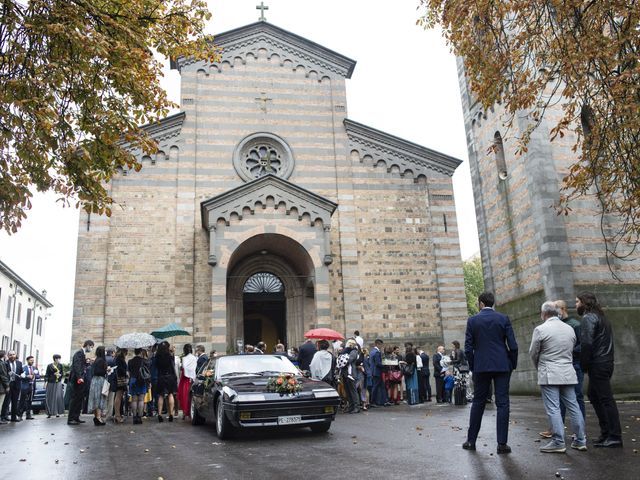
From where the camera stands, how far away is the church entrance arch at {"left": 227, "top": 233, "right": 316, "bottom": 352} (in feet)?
63.4

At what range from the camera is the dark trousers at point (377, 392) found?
49.8 ft

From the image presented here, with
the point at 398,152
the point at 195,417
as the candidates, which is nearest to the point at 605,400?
the point at 195,417

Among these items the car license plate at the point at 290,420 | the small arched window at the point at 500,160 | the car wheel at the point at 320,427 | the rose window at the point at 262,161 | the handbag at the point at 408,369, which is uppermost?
the rose window at the point at 262,161

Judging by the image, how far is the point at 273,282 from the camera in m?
20.9

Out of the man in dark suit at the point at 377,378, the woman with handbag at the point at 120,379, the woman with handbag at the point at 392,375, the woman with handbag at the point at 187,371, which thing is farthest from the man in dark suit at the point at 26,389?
the woman with handbag at the point at 392,375

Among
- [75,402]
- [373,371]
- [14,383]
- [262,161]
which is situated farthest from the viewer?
[262,161]

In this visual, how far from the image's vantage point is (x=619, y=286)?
15.3 meters

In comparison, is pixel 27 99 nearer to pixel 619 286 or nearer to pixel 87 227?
pixel 87 227

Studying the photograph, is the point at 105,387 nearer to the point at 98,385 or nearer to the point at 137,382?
the point at 98,385

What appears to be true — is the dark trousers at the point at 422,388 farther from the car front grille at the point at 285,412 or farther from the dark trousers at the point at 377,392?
the car front grille at the point at 285,412

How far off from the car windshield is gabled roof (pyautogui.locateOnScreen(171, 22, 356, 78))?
15.5 meters

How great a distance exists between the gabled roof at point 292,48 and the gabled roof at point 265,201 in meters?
6.76

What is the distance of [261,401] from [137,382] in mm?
5039

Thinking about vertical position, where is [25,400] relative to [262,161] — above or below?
below
